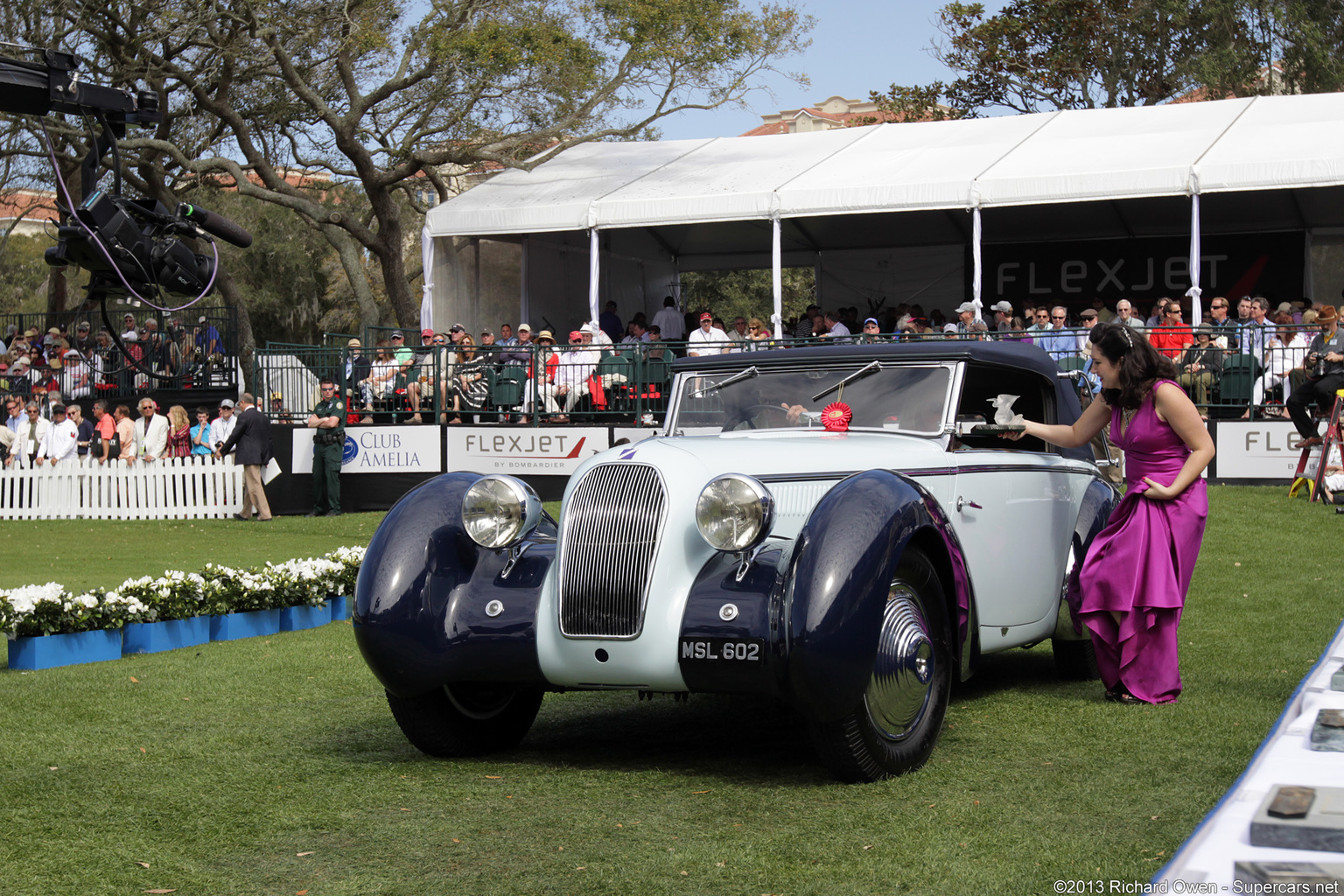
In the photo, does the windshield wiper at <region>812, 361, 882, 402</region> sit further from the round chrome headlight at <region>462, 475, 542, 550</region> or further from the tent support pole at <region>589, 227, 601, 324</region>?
the tent support pole at <region>589, 227, 601, 324</region>

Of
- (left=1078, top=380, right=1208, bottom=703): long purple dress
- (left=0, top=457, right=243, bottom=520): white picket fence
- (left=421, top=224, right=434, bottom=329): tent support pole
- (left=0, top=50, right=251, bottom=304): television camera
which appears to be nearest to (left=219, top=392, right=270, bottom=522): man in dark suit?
(left=0, top=457, right=243, bottom=520): white picket fence

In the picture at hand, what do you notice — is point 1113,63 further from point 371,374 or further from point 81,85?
point 81,85

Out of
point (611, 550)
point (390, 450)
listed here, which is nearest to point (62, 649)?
point (611, 550)

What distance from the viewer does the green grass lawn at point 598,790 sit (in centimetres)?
400

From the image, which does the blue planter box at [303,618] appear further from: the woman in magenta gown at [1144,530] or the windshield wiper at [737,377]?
the woman in magenta gown at [1144,530]

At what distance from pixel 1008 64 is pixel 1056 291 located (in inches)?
508

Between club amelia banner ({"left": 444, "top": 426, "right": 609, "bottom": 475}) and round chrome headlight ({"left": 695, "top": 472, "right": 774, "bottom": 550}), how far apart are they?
45.3ft

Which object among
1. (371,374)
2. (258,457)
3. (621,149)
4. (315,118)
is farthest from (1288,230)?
(315,118)

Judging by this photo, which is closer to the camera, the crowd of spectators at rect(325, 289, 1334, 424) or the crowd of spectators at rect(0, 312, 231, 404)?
Answer: the crowd of spectators at rect(325, 289, 1334, 424)

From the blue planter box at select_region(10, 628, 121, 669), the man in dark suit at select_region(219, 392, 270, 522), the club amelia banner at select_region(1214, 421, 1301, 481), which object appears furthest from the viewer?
the man in dark suit at select_region(219, 392, 270, 522)

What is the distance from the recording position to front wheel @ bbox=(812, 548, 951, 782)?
16.0 feet

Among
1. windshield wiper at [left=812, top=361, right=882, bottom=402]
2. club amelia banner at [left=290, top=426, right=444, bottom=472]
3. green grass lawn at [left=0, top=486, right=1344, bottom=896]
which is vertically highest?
windshield wiper at [left=812, top=361, right=882, bottom=402]

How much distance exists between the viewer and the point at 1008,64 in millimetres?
35812

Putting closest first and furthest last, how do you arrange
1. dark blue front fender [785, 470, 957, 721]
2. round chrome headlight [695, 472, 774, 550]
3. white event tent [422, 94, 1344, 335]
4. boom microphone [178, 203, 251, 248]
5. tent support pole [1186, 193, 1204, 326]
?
dark blue front fender [785, 470, 957, 721]
round chrome headlight [695, 472, 774, 550]
boom microphone [178, 203, 251, 248]
tent support pole [1186, 193, 1204, 326]
white event tent [422, 94, 1344, 335]
